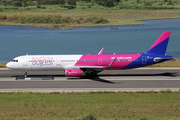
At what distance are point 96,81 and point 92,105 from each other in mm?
15348

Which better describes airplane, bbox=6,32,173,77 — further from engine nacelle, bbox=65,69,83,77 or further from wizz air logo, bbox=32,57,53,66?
engine nacelle, bbox=65,69,83,77

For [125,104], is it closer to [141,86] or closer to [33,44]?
[141,86]

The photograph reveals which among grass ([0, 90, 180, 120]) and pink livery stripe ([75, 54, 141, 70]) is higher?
pink livery stripe ([75, 54, 141, 70])

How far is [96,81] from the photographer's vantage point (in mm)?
44500

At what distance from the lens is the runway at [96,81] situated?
39.8 m

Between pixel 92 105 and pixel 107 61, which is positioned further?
pixel 107 61

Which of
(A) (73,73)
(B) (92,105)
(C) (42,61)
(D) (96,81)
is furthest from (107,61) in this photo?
(B) (92,105)

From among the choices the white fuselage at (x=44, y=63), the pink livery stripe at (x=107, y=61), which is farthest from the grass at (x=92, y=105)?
the pink livery stripe at (x=107, y=61)

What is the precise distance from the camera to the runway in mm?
39844

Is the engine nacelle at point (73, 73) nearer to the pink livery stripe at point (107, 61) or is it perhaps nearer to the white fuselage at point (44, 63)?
the white fuselage at point (44, 63)

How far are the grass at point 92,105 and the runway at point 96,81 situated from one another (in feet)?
11.2

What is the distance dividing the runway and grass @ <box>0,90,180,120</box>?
342 centimetres

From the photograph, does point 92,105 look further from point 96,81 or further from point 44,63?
point 44,63

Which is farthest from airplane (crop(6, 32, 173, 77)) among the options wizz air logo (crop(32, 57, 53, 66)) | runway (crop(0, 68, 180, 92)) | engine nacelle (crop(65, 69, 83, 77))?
runway (crop(0, 68, 180, 92))
